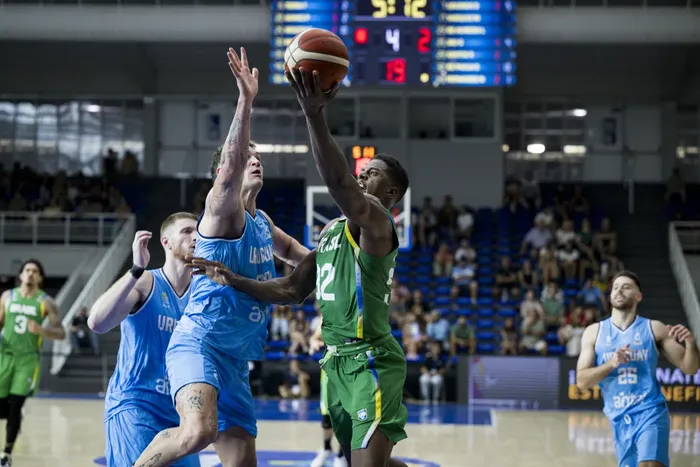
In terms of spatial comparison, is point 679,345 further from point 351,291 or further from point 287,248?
point 351,291

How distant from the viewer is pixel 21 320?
416 inches

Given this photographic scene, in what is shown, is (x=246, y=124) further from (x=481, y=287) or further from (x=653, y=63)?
(x=653, y=63)

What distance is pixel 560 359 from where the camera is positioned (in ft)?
58.7

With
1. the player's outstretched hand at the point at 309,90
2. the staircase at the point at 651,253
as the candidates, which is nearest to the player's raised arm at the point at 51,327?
the player's outstretched hand at the point at 309,90

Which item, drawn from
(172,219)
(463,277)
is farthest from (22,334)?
(463,277)

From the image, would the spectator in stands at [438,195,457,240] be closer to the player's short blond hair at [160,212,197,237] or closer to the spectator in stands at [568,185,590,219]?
the spectator in stands at [568,185,590,219]

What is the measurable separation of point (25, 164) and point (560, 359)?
56.7 ft

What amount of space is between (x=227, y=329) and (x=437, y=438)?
8.07 metres

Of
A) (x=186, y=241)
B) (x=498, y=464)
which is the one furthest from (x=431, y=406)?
(x=186, y=241)

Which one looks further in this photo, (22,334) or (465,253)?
(465,253)

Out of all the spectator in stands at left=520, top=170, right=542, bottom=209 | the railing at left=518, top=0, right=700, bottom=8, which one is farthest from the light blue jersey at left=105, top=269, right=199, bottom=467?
the spectator in stands at left=520, top=170, right=542, bottom=209

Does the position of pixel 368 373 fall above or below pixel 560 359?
above

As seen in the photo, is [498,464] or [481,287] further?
[481,287]

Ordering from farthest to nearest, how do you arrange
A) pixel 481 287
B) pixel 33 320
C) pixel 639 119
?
pixel 639 119, pixel 481 287, pixel 33 320
